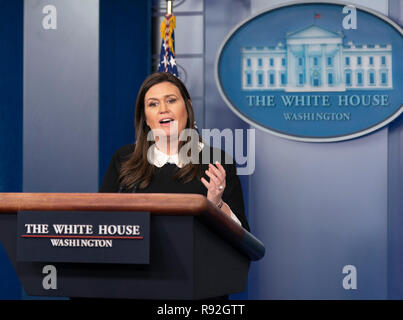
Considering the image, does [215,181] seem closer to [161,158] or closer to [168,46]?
[161,158]

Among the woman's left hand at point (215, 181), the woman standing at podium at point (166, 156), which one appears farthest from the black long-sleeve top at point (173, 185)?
the woman's left hand at point (215, 181)

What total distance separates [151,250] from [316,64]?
7.85 ft

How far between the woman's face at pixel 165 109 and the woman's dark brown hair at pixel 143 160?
25 millimetres

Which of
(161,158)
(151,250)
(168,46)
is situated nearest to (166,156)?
(161,158)

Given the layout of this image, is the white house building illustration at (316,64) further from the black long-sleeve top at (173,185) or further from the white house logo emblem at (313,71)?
the black long-sleeve top at (173,185)

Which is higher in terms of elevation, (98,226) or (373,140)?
(373,140)

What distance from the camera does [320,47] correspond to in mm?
3518

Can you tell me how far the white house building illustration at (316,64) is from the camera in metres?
3.48

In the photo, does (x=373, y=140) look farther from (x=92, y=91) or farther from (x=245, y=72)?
(x=92, y=91)

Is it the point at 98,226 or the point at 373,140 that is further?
the point at 373,140

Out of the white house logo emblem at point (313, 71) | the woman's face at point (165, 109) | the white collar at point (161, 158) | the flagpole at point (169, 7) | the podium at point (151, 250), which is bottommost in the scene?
the podium at point (151, 250)
